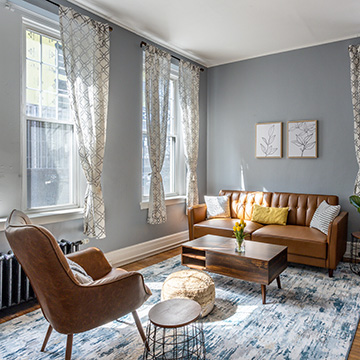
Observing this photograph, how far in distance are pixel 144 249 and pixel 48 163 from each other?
177cm

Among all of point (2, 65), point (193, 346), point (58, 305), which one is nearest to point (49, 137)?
point (2, 65)

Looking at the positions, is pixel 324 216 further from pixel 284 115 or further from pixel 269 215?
pixel 284 115

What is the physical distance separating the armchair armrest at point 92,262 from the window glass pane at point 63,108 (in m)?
1.62

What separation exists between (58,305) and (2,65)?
2219 millimetres

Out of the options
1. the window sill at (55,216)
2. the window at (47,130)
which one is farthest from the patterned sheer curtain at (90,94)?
the window at (47,130)

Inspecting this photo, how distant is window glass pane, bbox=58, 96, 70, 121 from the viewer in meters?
3.42

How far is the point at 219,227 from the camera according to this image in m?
4.28

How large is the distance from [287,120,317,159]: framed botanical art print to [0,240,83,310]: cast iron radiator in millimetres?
3897

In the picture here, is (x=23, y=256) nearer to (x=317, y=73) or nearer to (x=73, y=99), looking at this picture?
(x=73, y=99)

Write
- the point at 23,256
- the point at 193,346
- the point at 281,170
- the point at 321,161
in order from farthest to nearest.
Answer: the point at 281,170
the point at 321,161
the point at 193,346
the point at 23,256

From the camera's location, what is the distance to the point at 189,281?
267 centimetres

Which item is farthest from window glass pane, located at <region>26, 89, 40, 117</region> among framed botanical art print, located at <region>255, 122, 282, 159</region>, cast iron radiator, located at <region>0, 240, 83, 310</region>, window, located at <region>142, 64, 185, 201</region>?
framed botanical art print, located at <region>255, 122, 282, 159</region>

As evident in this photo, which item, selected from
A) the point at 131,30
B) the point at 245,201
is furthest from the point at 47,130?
the point at 245,201

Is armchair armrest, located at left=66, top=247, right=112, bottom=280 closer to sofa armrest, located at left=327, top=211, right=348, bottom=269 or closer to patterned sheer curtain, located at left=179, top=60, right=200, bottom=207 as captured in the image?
Answer: sofa armrest, located at left=327, top=211, right=348, bottom=269
